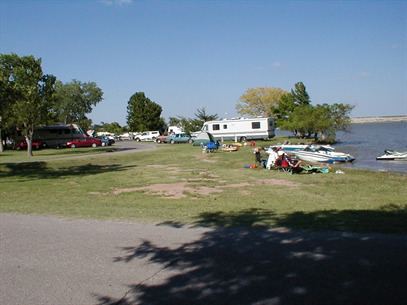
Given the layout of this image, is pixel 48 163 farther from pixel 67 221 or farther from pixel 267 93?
pixel 267 93

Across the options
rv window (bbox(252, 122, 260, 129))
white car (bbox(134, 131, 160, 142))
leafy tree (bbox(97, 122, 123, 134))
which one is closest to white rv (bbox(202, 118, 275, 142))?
rv window (bbox(252, 122, 260, 129))

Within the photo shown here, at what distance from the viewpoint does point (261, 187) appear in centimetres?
1522

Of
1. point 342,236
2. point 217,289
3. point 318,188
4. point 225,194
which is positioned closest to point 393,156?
point 318,188

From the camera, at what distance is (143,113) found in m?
91.5

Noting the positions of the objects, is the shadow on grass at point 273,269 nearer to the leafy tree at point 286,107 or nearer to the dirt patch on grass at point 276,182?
the dirt patch on grass at point 276,182

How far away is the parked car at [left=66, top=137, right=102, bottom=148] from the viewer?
2216 inches

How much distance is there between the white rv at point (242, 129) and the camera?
5294 centimetres

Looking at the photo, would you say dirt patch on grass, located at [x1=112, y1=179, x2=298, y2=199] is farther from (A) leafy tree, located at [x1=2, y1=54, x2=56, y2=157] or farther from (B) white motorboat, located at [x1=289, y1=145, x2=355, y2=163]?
(A) leafy tree, located at [x1=2, y1=54, x2=56, y2=157]

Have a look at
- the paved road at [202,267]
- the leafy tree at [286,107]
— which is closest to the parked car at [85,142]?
the leafy tree at [286,107]

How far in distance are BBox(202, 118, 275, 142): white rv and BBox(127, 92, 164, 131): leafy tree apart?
39.1 metres

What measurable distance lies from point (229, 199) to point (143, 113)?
8066 centimetres

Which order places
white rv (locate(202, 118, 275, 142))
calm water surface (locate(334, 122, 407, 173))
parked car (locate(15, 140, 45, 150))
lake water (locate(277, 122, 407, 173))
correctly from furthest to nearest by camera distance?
1. parked car (locate(15, 140, 45, 150))
2. white rv (locate(202, 118, 275, 142))
3. calm water surface (locate(334, 122, 407, 173))
4. lake water (locate(277, 122, 407, 173))

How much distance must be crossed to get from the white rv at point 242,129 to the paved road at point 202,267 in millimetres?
45817

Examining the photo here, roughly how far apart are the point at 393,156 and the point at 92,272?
31.7 m
